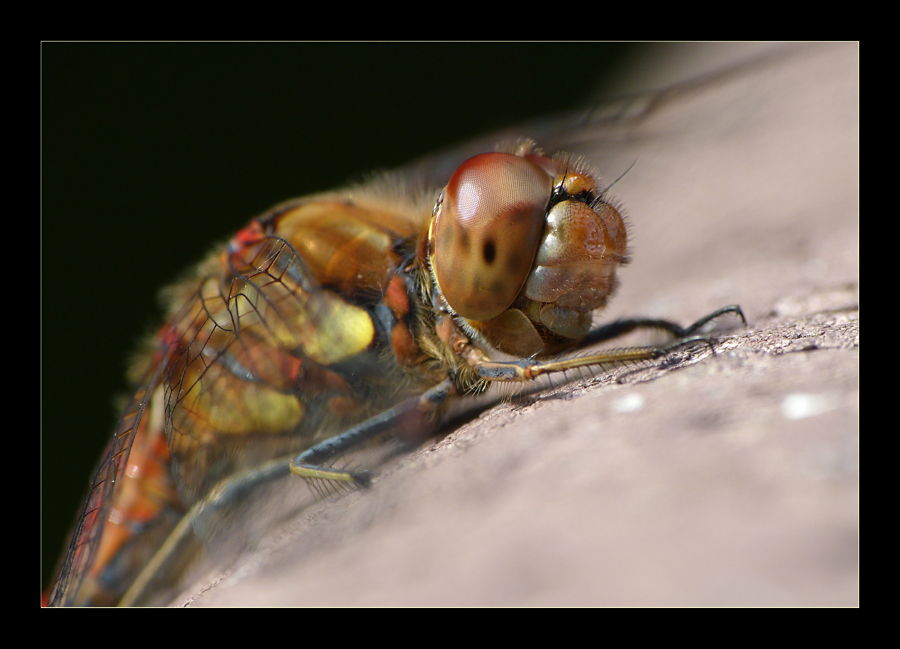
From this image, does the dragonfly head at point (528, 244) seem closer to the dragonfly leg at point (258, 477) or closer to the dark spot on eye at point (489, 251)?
the dark spot on eye at point (489, 251)

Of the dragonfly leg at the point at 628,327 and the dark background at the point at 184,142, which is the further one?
the dark background at the point at 184,142

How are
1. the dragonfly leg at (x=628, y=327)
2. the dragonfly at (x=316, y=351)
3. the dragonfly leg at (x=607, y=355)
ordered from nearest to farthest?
1. the dragonfly leg at (x=607, y=355)
2. the dragonfly at (x=316, y=351)
3. the dragonfly leg at (x=628, y=327)

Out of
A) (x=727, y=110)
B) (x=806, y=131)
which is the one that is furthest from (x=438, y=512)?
(x=806, y=131)

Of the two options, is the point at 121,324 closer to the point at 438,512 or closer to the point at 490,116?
the point at 490,116

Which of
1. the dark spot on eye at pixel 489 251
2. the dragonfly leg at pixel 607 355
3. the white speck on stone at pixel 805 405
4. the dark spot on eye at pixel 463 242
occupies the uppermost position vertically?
the dark spot on eye at pixel 463 242

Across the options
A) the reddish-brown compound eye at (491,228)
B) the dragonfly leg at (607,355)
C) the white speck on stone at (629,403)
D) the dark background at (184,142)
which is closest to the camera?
the white speck on stone at (629,403)

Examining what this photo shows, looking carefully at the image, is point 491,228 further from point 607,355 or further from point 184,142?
point 184,142

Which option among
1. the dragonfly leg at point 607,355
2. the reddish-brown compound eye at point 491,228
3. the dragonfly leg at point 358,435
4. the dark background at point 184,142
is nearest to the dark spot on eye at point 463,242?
the reddish-brown compound eye at point 491,228
